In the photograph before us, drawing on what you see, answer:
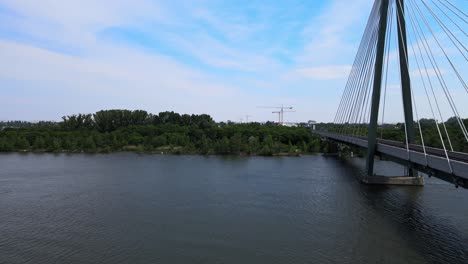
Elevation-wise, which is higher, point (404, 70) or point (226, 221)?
point (404, 70)

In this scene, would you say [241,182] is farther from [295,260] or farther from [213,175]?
[295,260]

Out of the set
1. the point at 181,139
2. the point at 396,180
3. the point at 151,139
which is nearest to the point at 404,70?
the point at 396,180

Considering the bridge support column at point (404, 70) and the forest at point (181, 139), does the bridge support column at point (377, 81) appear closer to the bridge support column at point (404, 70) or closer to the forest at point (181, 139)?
the bridge support column at point (404, 70)

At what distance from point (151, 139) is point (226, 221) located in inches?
1427

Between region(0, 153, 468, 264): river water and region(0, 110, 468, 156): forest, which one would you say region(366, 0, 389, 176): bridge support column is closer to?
region(0, 153, 468, 264): river water

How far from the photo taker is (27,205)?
1480cm

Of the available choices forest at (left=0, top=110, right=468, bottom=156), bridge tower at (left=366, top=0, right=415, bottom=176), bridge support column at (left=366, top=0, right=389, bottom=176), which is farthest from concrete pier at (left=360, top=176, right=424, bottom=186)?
forest at (left=0, top=110, right=468, bottom=156)

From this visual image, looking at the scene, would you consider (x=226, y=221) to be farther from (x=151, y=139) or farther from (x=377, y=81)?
(x=151, y=139)

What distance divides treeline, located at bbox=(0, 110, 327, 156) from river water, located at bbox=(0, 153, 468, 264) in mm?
19297

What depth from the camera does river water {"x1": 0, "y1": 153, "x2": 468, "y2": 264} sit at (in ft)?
31.8

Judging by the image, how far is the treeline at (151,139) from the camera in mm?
41188

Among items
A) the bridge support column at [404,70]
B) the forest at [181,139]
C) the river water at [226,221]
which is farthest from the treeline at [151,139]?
the bridge support column at [404,70]

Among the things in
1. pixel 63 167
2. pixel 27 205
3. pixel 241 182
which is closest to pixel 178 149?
pixel 63 167

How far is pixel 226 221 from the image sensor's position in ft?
41.4
